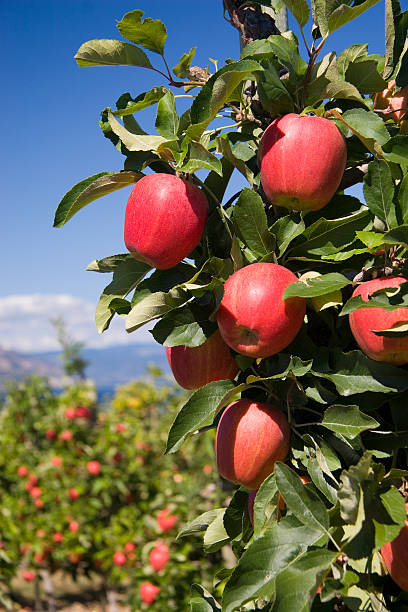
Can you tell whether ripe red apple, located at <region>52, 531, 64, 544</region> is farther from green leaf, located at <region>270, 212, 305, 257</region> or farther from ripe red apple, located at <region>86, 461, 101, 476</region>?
green leaf, located at <region>270, 212, 305, 257</region>

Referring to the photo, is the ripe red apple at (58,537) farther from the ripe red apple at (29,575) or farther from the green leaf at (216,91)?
the green leaf at (216,91)

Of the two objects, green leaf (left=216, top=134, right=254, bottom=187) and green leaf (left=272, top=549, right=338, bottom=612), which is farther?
green leaf (left=216, top=134, right=254, bottom=187)

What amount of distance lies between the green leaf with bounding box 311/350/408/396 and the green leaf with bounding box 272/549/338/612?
23 cm

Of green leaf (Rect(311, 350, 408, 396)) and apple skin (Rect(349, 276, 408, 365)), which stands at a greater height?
apple skin (Rect(349, 276, 408, 365))

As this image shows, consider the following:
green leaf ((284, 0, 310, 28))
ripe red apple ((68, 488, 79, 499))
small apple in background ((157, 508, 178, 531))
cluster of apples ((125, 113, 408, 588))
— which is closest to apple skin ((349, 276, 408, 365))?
cluster of apples ((125, 113, 408, 588))

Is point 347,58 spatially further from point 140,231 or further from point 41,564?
point 41,564

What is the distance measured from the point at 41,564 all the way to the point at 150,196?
5.05 meters

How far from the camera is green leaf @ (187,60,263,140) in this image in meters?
0.86

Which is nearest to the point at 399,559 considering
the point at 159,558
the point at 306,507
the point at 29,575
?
the point at 306,507

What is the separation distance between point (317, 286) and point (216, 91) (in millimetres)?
348

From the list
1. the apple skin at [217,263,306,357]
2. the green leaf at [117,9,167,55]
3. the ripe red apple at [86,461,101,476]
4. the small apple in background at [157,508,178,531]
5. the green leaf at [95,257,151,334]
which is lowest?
the small apple in background at [157,508,178,531]

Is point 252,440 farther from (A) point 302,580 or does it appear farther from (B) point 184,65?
(B) point 184,65

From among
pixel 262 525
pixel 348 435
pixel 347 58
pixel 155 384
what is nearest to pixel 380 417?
pixel 348 435

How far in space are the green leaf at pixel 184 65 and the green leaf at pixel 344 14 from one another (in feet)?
0.87
